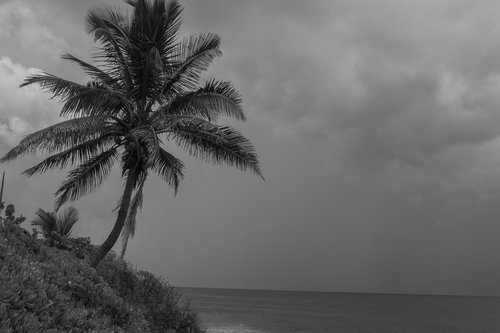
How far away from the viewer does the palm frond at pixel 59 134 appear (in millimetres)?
14852

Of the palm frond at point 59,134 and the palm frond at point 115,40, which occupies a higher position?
the palm frond at point 115,40

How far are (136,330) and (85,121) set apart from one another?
761 centimetres

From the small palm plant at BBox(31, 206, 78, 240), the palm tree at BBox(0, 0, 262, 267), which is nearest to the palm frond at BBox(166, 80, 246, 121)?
the palm tree at BBox(0, 0, 262, 267)

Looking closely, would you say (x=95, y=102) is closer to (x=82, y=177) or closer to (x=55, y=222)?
(x=82, y=177)

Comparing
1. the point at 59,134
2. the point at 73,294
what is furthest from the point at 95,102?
the point at 73,294

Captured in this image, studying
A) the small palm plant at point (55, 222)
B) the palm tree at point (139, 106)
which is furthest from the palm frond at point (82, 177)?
the small palm plant at point (55, 222)

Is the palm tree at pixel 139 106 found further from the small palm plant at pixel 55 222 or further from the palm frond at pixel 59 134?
the small palm plant at pixel 55 222

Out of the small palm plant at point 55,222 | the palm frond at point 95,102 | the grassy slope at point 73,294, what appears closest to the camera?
the grassy slope at point 73,294

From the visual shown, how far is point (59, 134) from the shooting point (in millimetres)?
15086

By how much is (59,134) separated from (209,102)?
5.13 meters

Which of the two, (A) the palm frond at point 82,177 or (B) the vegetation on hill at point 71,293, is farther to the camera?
(A) the palm frond at point 82,177

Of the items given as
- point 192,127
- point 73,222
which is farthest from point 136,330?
point 73,222

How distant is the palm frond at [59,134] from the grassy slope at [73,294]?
11.3ft

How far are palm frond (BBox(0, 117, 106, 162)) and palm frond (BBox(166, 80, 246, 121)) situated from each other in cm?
265
